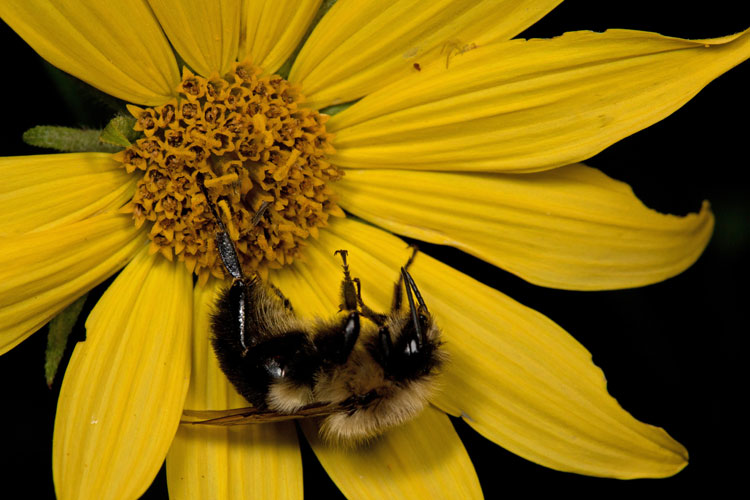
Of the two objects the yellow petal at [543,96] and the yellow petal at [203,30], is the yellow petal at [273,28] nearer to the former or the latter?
the yellow petal at [203,30]

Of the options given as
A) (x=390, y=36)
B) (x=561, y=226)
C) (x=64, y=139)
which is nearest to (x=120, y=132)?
(x=64, y=139)

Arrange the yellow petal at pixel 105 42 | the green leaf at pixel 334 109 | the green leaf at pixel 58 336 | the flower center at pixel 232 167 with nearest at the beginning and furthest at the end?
1. the yellow petal at pixel 105 42
2. the green leaf at pixel 58 336
3. the flower center at pixel 232 167
4. the green leaf at pixel 334 109

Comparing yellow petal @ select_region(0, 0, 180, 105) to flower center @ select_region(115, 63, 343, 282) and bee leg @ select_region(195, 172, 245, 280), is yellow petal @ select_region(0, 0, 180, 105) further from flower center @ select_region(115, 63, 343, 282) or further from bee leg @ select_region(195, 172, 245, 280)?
bee leg @ select_region(195, 172, 245, 280)

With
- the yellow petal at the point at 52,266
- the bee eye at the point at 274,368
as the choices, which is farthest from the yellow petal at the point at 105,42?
the bee eye at the point at 274,368

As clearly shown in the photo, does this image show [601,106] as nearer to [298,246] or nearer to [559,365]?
[559,365]

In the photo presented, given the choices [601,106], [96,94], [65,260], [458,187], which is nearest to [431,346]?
[458,187]

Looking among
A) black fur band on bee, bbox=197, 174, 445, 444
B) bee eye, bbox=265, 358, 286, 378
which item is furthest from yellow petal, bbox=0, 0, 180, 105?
bee eye, bbox=265, 358, 286, 378
